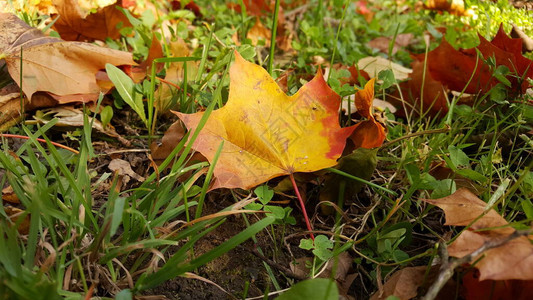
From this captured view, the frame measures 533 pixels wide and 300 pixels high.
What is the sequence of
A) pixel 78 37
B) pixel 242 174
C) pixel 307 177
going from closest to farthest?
1. pixel 242 174
2. pixel 307 177
3. pixel 78 37

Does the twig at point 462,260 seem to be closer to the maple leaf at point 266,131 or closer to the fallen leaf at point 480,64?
the maple leaf at point 266,131

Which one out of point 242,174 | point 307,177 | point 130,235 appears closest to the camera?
point 130,235

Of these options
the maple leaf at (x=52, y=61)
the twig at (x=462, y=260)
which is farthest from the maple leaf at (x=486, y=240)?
the maple leaf at (x=52, y=61)

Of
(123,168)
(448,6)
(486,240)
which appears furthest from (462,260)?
(448,6)

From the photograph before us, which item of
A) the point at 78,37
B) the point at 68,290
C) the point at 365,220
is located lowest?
the point at 365,220

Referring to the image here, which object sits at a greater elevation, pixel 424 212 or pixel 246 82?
pixel 246 82

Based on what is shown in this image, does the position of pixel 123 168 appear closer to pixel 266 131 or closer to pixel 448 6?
pixel 266 131

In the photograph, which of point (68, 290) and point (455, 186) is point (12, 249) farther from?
point (455, 186)

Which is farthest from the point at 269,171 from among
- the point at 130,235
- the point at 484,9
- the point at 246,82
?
the point at 484,9
